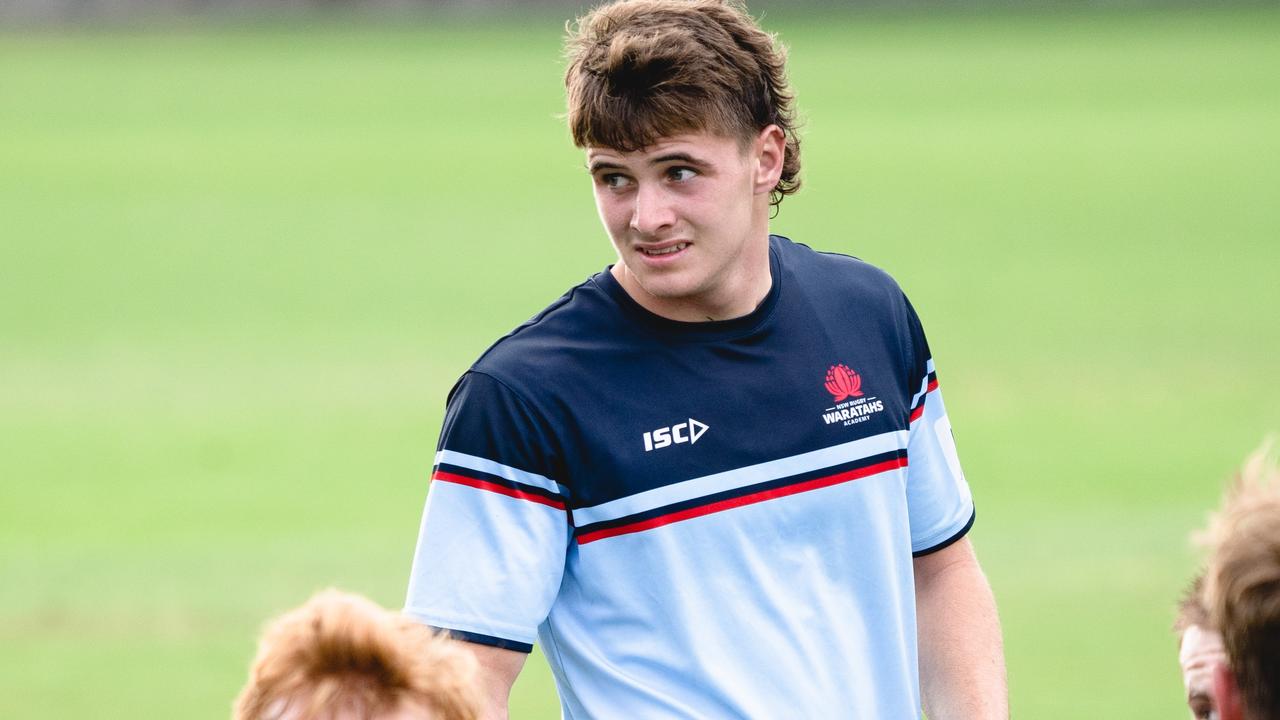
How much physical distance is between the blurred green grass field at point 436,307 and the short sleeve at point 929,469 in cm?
91

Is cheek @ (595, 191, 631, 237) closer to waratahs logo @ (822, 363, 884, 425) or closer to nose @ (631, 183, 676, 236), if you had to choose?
nose @ (631, 183, 676, 236)

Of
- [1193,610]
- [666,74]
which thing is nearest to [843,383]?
[666,74]

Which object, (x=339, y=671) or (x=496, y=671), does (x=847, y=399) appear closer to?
(x=496, y=671)

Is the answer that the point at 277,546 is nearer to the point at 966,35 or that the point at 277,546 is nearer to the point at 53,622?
the point at 53,622

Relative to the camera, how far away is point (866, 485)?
362 centimetres

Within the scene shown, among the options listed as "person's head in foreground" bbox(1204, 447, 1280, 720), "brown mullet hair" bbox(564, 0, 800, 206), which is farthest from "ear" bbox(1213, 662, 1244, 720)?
"brown mullet hair" bbox(564, 0, 800, 206)

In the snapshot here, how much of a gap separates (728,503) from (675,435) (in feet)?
0.54

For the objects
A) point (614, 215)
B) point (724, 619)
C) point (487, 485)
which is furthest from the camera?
point (614, 215)

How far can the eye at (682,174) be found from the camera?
3572mm

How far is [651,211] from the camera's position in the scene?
11.5ft

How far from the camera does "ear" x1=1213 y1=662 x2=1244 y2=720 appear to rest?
8.19ft

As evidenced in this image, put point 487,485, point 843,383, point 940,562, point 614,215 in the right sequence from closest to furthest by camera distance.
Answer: point 487,485 → point 614,215 → point 843,383 → point 940,562

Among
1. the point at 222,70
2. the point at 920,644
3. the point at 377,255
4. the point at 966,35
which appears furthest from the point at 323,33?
the point at 920,644

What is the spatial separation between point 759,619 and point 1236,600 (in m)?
1.16
